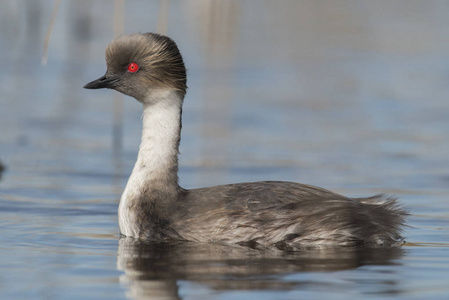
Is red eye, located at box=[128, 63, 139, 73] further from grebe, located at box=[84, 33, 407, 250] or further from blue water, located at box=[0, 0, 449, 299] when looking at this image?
blue water, located at box=[0, 0, 449, 299]

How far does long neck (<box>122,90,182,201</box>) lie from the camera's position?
9.18m

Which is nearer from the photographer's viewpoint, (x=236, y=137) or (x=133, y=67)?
(x=133, y=67)

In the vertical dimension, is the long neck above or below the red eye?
below

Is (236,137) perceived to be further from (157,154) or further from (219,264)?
(219,264)

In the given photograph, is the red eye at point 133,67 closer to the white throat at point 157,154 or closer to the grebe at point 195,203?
the grebe at point 195,203

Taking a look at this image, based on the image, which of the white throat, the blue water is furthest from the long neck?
the blue water

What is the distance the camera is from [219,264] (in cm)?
784

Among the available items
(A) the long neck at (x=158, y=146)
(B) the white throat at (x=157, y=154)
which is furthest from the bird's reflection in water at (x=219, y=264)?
(A) the long neck at (x=158, y=146)

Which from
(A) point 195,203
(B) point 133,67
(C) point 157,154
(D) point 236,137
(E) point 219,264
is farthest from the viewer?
(D) point 236,137

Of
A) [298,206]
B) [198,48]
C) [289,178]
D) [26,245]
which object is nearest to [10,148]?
[289,178]

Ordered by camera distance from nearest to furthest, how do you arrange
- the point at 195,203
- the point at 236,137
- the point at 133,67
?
1. the point at 195,203
2. the point at 133,67
3. the point at 236,137

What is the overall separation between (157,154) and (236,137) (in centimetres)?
517

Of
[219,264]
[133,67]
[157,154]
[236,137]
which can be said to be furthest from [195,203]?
[236,137]

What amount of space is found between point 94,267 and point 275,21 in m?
18.0
